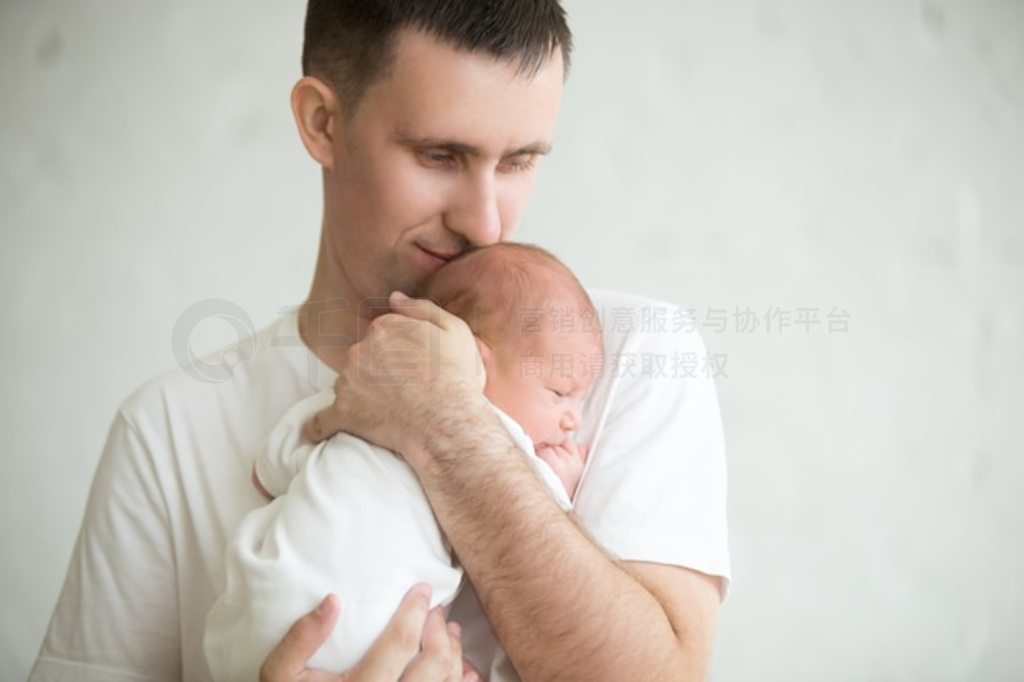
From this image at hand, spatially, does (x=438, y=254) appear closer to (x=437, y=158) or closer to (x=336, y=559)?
(x=437, y=158)

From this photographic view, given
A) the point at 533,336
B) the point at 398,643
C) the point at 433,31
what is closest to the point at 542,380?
the point at 533,336

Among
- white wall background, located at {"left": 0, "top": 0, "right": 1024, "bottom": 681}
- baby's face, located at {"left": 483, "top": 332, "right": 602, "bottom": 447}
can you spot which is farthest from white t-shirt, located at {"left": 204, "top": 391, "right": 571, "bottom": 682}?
white wall background, located at {"left": 0, "top": 0, "right": 1024, "bottom": 681}

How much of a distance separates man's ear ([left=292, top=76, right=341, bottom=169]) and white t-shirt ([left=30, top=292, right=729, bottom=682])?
30 cm

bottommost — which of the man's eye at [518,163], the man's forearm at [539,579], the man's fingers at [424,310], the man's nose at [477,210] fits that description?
the man's forearm at [539,579]

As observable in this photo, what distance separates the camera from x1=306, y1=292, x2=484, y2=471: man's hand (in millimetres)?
1179

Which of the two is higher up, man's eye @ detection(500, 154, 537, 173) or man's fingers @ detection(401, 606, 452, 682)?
man's eye @ detection(500, 154, 537, 173)

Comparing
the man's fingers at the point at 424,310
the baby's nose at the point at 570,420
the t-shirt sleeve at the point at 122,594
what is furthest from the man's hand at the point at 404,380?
the t-shirt sleeve at the point at 122,594

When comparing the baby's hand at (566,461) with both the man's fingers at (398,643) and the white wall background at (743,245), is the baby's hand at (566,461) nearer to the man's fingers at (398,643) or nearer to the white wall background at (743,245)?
the man's fingers at (398,643)

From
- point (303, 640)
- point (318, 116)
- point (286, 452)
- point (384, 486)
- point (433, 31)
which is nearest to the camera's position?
point (303, 640)

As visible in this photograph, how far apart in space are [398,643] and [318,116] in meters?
0.87

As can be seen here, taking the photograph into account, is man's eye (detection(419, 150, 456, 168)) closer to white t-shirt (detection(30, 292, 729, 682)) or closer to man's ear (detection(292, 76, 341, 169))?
man's ear (detection(292, 76, 341, 169))

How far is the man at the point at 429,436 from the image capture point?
1111mm

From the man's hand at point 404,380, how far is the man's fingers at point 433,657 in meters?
0.19

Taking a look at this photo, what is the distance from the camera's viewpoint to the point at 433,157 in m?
1.42
